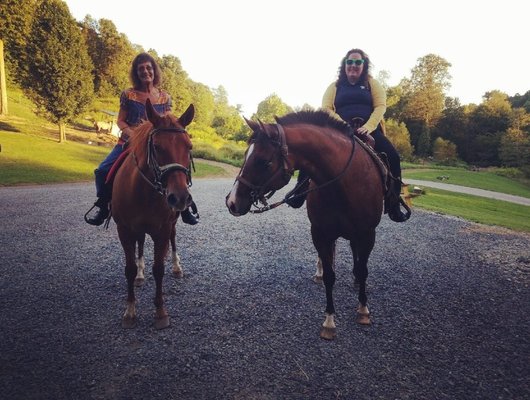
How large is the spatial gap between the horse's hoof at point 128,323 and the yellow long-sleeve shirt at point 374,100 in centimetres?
422

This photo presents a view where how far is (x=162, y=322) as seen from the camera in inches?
169

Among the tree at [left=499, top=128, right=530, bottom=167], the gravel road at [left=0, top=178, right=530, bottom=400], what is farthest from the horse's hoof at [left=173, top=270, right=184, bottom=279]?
the tree at [left=499, top=128, right=530, bottom=167]

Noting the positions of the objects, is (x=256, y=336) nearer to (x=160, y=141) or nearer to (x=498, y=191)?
(x=160, y=141)

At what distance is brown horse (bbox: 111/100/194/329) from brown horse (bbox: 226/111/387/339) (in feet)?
2.14

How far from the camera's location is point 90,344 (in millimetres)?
3859

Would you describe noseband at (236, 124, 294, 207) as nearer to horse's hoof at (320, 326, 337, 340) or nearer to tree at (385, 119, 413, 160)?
horse's hoof at (320, 326, 337, 340)

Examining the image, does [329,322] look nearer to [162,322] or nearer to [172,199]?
[162,322]

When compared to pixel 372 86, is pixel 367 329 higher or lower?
lower

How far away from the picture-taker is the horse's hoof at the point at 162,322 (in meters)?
4.25

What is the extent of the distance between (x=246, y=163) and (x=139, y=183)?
153cm

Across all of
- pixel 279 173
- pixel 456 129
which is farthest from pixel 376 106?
pixel 456 129

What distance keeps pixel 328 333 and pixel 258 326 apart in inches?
39.8

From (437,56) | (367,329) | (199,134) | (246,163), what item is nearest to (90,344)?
(246,163)

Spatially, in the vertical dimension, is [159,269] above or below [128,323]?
above
